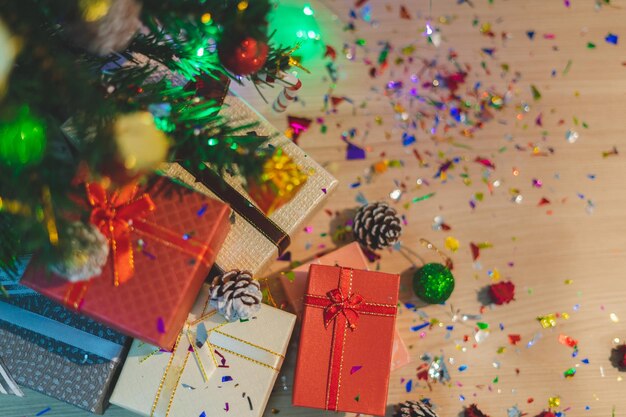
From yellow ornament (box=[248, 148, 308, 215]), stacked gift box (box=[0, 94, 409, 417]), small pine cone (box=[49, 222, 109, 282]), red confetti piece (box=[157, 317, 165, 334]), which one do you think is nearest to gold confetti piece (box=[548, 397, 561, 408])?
stacked gift box (box=[0, 94, 409, 417])

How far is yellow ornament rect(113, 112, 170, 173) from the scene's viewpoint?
21.4 inches

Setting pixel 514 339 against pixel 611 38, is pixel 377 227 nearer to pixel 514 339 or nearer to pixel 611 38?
pixel 514 339

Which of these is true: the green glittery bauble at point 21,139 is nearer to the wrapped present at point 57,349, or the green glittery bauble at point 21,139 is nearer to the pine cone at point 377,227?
the wrapped present at point 57,349

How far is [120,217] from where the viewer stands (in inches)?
26.9

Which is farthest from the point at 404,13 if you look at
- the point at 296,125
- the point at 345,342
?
the point at 345,342

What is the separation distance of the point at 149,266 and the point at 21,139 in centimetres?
24

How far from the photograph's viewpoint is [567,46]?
1.05 metres

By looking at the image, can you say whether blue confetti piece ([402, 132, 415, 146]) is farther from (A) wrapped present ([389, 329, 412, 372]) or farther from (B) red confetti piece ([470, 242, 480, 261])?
(A) wrapped present ([389, 329, 412, 372])

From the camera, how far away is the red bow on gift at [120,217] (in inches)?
Result: 26.0

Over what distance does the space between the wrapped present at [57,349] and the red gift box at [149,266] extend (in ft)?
0.54

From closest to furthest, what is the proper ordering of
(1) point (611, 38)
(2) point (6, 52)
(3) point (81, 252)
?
(2) point (6, 52), (3) point (81, 252), (1) point (611, 38)

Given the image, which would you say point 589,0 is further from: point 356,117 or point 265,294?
point 265,294

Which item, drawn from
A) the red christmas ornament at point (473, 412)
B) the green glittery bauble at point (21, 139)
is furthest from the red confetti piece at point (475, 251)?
the green glittery bauble at point (21, 139)

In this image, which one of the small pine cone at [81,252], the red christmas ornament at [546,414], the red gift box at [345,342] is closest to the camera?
the small pine cone at [81,252]
